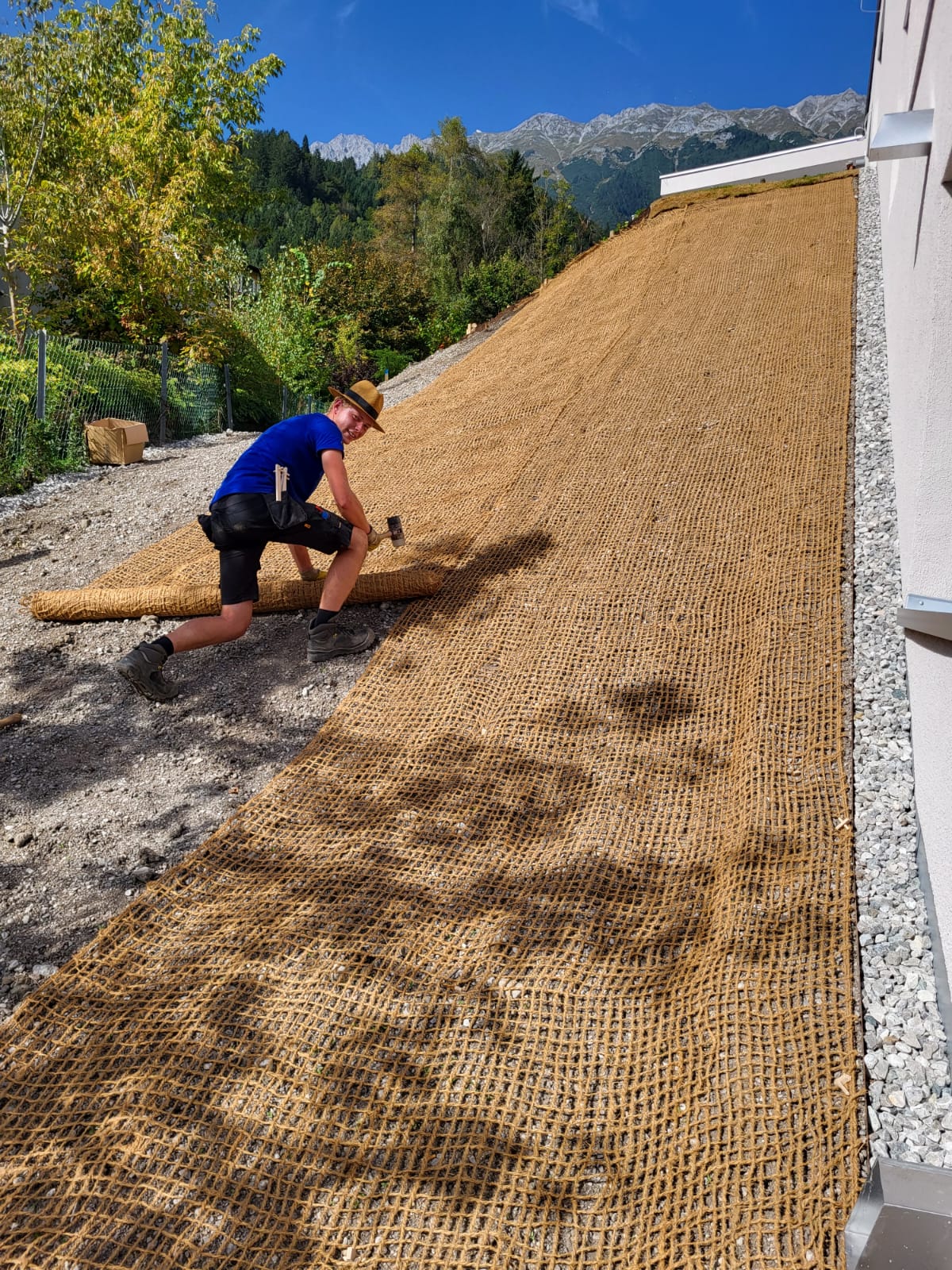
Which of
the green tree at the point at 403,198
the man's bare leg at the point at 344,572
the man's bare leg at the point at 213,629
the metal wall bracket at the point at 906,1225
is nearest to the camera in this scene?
the metal wall bracket at the point at 906,1225

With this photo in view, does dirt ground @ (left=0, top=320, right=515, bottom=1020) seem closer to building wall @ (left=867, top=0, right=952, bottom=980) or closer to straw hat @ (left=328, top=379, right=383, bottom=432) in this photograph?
straw hat @ (left=328, top=379, right=383, bottom=432)

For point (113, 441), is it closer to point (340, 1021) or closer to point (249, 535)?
point (249, 535)

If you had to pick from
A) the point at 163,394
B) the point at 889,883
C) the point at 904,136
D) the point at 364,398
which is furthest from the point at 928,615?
the point at 163,394

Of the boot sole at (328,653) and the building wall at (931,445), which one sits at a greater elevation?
the building wall at (931,445)

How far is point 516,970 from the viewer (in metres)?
2.17

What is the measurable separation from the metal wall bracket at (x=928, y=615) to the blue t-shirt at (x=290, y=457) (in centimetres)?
224

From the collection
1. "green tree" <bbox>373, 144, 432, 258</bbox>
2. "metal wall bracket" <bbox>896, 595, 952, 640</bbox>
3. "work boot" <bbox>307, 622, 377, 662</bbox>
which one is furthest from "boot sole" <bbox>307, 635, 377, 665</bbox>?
"green tree" <bbox>373, 144, 432, 258</bbox>

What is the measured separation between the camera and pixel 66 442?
7.82m

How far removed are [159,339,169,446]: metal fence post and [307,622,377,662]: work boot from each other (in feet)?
22.4

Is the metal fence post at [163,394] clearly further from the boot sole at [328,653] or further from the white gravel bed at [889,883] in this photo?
the white gravel bed at [889,883]

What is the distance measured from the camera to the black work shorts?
331 centimetres

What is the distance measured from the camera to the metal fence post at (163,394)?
9.44m

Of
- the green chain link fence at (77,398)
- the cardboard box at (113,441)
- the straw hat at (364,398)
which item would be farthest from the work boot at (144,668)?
the cardboard box at (113,441)

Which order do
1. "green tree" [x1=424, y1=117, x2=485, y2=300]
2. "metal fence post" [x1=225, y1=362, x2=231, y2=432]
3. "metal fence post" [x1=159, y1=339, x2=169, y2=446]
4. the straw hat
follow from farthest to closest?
"green tree" [x1=424, y1=117, x2=485, y2=300] < "metal fence post" [x1=225, y1=362, x2=231, y2=432] < "metal fence post" [x1=159, y1=339, x2=169, y2=446] < the straw hat
